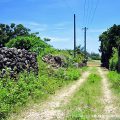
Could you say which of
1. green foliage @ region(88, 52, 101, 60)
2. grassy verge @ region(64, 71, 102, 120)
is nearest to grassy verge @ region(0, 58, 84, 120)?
grassy verge @ region(64, 71, 102, 120)

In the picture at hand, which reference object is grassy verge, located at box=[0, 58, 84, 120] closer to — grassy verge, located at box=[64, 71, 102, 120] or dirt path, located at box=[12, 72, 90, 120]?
dirt path, located at box=[12, 72, 90, 120]

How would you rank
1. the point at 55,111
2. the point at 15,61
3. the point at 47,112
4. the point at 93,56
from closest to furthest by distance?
the point at 47,112
the point at 55,111
the point at 15,61
the point at 93,56

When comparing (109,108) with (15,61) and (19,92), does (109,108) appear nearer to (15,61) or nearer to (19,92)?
(19,92)

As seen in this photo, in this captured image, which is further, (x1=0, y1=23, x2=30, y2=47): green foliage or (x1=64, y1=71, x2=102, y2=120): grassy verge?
(x1=0, y1=23, x2=30, y2=47): green foliage

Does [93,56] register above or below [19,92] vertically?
above

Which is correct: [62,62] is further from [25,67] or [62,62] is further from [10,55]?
[10,55]

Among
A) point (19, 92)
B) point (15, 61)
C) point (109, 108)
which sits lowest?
point (109, 108)

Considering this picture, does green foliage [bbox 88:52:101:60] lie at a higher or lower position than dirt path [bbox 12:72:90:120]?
higher

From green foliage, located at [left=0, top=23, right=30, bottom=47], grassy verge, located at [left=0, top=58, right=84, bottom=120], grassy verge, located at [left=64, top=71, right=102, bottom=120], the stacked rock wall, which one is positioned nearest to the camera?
A: grassy verge, located at [left=64, top=71, right=102, bottom=120]

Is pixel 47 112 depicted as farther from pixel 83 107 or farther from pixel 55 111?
pixel 83 107

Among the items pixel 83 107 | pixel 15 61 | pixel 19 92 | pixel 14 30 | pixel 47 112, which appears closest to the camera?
pixel 47 112

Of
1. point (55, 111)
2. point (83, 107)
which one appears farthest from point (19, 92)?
point (83, 107)

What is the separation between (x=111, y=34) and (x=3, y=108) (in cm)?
4778

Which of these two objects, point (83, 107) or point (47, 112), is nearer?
point (47, 112)
